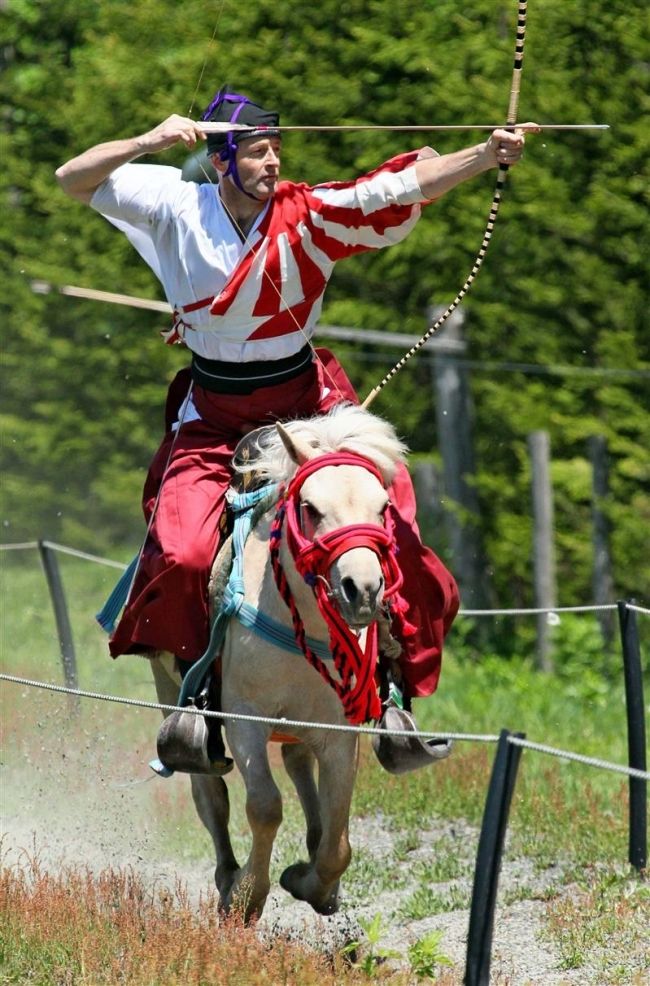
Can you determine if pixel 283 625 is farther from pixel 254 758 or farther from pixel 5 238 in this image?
pixel 5 238

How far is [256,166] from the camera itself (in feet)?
20.2

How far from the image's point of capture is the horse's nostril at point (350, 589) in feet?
16.6

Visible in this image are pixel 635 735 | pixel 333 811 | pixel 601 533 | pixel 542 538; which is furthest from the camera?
pixel 542 538

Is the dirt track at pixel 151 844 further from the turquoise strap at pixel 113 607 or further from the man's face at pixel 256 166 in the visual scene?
the man's face at pixel 256 166

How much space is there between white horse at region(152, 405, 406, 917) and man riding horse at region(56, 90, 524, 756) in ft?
0.84

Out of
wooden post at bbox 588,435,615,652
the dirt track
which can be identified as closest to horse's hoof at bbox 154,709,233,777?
the dirt track

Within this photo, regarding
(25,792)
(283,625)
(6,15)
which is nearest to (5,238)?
(6,15)

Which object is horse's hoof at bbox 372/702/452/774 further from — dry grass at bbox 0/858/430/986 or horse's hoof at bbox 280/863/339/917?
dry grass at bbox 0/858/430/986

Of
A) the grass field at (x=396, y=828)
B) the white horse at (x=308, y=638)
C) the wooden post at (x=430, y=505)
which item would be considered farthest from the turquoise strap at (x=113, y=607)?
the wooden post at (x=430, y=505)

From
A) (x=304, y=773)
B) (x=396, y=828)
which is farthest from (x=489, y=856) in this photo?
(x=396, y=828)

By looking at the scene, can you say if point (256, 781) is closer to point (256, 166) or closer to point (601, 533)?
point (256, 166)

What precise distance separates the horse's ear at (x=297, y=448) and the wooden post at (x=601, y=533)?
20.5 feet

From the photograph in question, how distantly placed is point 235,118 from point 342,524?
5.69 feet

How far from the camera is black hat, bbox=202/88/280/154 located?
6.13 metres
